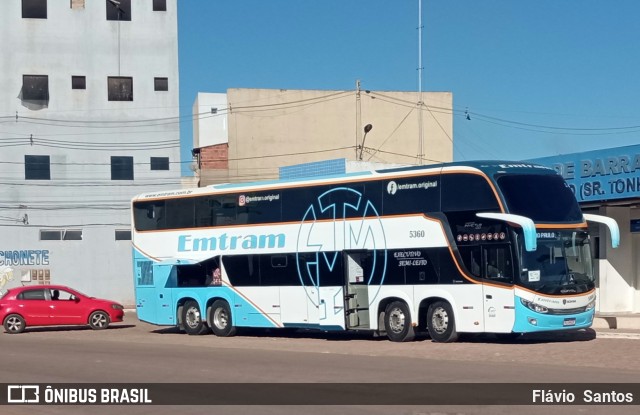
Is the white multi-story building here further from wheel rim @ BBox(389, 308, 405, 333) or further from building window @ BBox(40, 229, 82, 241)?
wheel rim @ BBox(389, 308, 405, 333)

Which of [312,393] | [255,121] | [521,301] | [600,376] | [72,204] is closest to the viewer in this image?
[312,393]

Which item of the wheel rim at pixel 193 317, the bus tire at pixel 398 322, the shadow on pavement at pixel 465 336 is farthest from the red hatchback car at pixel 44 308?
the bus tire at pixel 398 322

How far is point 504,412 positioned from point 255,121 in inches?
1985

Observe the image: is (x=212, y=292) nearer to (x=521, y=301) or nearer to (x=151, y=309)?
(x=151, y=309)

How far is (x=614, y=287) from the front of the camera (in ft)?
105

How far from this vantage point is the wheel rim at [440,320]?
2394 centimetres

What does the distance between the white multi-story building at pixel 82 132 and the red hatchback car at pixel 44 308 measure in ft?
64.4

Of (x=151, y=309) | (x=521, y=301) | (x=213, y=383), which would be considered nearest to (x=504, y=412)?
(x=213, y=383)

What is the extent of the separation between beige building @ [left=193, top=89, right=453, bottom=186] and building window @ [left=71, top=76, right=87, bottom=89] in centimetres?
943

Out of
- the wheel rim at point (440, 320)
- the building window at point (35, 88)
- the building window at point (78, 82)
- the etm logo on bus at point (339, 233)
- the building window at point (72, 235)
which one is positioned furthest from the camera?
the building window at point (78, 82)

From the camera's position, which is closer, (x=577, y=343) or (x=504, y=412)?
(x=504, y=412)

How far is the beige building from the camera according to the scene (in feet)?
201

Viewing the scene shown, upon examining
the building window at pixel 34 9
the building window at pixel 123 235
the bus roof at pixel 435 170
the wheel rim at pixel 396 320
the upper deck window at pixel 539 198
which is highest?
the building window at pixel 34 9

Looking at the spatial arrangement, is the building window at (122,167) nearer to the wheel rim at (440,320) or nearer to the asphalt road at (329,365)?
the asphalt road at (329,365)
